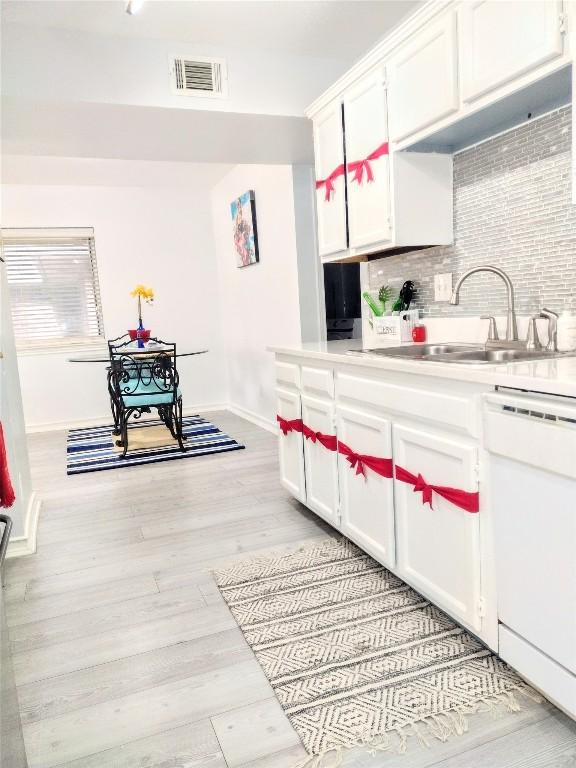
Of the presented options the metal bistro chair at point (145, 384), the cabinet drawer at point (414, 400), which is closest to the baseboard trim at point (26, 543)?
the metal bistro chair at point (145, 384)

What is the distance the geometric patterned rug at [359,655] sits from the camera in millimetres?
1446

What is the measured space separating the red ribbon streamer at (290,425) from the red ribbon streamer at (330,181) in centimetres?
118

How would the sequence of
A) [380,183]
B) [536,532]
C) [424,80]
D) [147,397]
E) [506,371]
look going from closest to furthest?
[536,532] → [506,371] → [424,80] → [380,183] → [147,397]

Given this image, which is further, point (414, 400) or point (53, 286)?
point (53, 286)

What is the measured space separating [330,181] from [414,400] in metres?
1.55

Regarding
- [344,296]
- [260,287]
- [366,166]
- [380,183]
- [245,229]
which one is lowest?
[344,296]

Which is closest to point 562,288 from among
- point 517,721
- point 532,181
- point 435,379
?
point 532,181

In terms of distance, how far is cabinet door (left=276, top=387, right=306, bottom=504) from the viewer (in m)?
2.82

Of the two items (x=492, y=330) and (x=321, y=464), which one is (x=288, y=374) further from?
(x=492, y=330)

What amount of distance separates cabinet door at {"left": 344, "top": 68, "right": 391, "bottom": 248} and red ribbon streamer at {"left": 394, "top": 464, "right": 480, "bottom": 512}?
3.63 feet

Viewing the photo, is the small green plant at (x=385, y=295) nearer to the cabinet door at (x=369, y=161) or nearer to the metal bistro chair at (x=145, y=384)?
the cabinet door at (x=369, y=161)

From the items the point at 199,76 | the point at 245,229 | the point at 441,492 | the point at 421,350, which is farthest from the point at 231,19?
the point at 245,229

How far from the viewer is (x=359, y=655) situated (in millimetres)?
1730

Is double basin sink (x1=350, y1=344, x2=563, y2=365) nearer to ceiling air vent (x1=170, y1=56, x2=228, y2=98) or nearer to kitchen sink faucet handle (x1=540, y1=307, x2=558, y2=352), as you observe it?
kitchen sink faucet handle (x1=540, y1=307, x2=558, y2=352)
